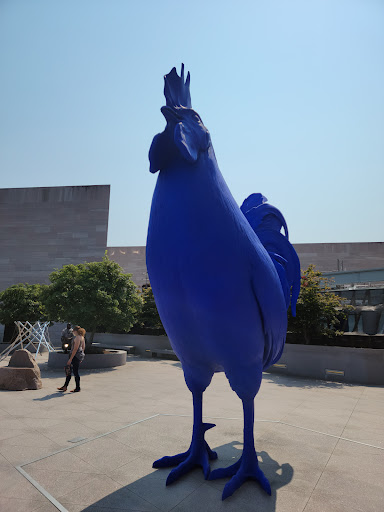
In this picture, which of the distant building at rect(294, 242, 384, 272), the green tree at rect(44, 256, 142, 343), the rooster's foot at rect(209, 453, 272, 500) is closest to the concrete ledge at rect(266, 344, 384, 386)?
the green tree at rect(44, 256, 142, 343)

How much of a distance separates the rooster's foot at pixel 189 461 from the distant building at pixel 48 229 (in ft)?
76.6

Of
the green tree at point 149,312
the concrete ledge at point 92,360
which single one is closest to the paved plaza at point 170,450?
the concrete ledge at point 92,360

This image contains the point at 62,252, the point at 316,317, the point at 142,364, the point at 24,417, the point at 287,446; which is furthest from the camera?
the point at 62,252

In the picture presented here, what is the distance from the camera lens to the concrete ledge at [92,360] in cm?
1105

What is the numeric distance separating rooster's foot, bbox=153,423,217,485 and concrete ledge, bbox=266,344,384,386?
7.48 meters

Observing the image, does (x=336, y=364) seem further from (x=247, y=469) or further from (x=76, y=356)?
(x=247, y=469)

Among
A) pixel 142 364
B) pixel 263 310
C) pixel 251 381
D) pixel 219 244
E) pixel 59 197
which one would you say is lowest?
pixel 142 364

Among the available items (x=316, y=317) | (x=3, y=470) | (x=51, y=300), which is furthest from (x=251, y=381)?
(x=51, y=300)

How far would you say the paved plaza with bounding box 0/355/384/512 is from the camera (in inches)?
109

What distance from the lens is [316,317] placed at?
10.7 m

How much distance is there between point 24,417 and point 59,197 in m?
24.0

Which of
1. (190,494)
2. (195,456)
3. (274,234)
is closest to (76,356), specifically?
(195,456)

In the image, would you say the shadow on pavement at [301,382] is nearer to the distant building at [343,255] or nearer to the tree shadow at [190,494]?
the tree shadow at [190,494]

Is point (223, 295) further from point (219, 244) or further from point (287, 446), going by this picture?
point (287, 446)
